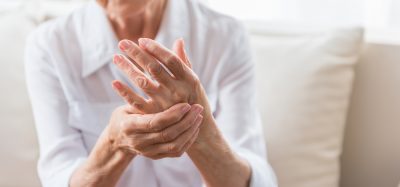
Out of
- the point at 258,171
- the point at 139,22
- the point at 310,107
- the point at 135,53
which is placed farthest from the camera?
the point at 310,107

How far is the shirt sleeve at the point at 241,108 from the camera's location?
1325mm

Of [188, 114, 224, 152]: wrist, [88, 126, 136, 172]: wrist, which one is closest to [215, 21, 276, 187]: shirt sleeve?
[188, 114, 224, 152]: wrist

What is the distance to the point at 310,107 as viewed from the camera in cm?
155

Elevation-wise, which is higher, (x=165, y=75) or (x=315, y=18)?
(x=165, y=75)

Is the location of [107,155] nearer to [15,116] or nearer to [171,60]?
[171,60]

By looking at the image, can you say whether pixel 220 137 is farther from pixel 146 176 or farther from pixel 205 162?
pixel 146 176

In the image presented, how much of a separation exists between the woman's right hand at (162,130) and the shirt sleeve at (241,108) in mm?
237

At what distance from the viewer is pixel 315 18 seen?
1.93 meters

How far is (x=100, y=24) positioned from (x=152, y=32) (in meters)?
0.11

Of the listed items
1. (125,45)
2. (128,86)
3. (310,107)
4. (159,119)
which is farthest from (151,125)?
(310,107)

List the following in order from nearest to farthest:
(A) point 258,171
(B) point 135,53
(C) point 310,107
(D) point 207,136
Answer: (B) point 135,53 < (D) point 207,136 < (A) point 258,171 < (C) point 310,107

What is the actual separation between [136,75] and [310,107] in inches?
24.0

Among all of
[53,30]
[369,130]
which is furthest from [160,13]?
[369,130]

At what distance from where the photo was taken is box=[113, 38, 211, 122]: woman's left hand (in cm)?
105
